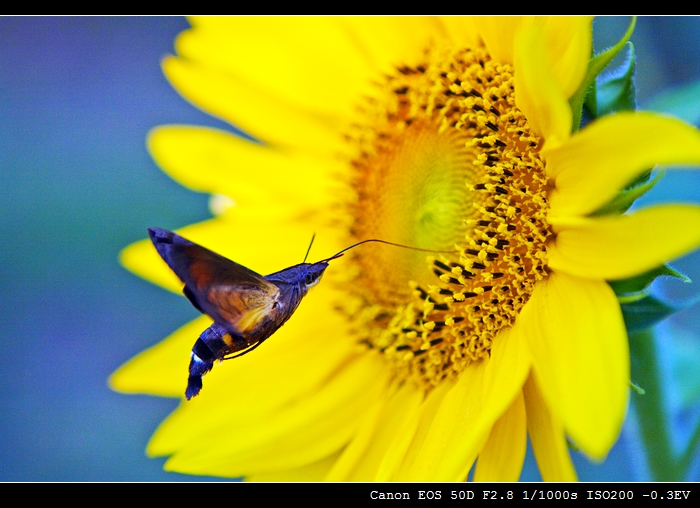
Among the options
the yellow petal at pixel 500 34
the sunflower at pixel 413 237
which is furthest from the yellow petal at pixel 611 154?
the yellow petal at pixel 500 34

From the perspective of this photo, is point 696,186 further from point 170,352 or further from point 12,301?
point 12,301

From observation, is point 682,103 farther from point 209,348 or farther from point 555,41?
point 209,348

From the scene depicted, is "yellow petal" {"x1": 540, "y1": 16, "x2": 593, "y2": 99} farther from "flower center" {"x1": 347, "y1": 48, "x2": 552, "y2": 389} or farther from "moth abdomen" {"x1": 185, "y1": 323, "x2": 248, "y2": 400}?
"moth abdomen" {"x1": 185, "y1": 323, "x2": 248, "y2": 400}

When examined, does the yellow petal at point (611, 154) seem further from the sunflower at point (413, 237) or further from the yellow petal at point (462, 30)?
the yellow petal at point (462, 30)

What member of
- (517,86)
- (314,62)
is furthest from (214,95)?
(517,86)

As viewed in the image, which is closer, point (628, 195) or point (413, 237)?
point (628, 195)

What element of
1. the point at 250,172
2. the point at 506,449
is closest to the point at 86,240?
the point at 250,172
